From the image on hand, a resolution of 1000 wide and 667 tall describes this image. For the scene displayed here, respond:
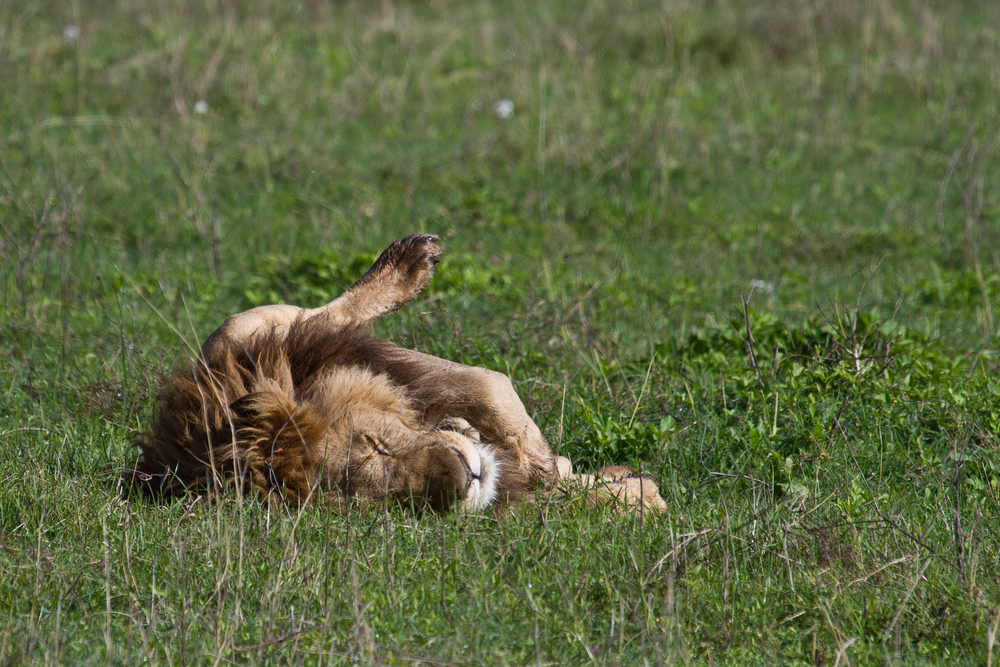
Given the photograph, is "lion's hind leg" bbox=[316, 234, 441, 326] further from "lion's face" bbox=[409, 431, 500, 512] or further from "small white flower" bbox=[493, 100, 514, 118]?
"small white flower" bbox=[493, 100, 514, 118]

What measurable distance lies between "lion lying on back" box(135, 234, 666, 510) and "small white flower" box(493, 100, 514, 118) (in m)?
5.11

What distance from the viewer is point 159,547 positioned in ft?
9.21

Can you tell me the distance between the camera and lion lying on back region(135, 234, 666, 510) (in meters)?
2.88

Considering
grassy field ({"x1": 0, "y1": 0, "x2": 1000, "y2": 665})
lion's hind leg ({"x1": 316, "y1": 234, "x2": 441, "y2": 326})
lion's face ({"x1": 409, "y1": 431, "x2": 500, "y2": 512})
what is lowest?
grassy field ({"x1": 0, "y1": 0, "x2": 1000, "y2": 665})

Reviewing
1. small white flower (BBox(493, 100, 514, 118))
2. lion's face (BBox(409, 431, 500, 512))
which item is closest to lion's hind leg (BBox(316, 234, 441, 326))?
lion's face (BBox(409, 431, 500, 512))

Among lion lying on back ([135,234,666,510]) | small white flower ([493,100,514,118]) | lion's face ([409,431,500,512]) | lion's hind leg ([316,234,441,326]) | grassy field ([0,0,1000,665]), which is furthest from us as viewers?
small white flower ([493,100,514,118])

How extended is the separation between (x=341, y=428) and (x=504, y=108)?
224 inches

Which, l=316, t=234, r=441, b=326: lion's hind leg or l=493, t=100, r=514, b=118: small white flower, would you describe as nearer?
l=316, t=234, r=441, b=326: lion's hind leg

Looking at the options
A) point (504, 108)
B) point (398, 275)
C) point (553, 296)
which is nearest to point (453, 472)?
point (398, 275)

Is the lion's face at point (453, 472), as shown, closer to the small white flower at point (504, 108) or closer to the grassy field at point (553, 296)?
the grassy field at point (553, 296)

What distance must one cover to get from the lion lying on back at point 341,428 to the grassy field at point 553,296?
0.11 metres

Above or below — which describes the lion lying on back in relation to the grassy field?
above

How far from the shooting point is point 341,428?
2945mm

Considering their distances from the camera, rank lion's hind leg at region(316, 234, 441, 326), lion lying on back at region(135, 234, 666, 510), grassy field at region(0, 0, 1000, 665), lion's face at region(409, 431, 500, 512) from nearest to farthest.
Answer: grassy field at region(0, 0, 1000, 665)
lion's face at region(409, 431, 500, 512)
lion lying on back at region(135, 234, 666, 510)
lion's hind leg at region(316, 234, 441, 326)
